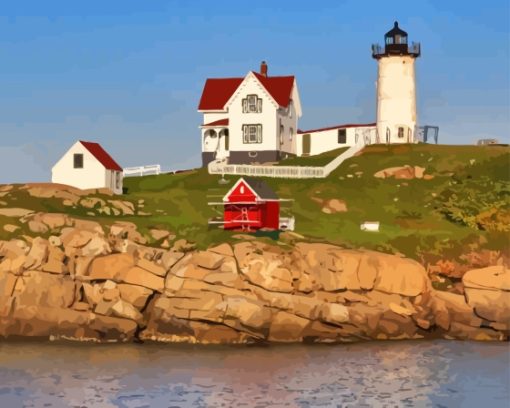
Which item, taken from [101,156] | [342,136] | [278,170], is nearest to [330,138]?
[342,136]

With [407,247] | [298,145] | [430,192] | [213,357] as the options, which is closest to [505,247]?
[407,247]

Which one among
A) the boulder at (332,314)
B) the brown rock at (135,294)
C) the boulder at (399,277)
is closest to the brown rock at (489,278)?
the boulder at (399,277)

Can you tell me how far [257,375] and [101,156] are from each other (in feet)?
105

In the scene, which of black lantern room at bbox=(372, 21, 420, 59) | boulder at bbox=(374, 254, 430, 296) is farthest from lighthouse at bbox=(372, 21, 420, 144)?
boulder at bbox=(374, 254, 430, 296)

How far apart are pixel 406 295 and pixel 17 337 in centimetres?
1958

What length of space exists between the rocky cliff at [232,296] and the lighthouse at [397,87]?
33.4m

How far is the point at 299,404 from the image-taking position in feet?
112

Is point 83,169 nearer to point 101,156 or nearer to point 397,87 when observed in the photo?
point 101,156

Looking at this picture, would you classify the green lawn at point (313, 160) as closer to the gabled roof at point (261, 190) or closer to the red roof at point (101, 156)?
the red roof at point (101, 156)

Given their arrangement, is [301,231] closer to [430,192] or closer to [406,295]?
[406,295]

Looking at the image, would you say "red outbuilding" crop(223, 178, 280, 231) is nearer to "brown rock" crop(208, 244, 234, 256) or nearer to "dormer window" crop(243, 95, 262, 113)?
"brown rock" crop(208, 244, 234, 256)

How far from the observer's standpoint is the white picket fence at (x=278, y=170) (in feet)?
240

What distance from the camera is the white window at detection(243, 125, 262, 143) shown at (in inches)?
3167

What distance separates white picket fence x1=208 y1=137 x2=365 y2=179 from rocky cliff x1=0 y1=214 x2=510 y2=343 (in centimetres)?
2186
